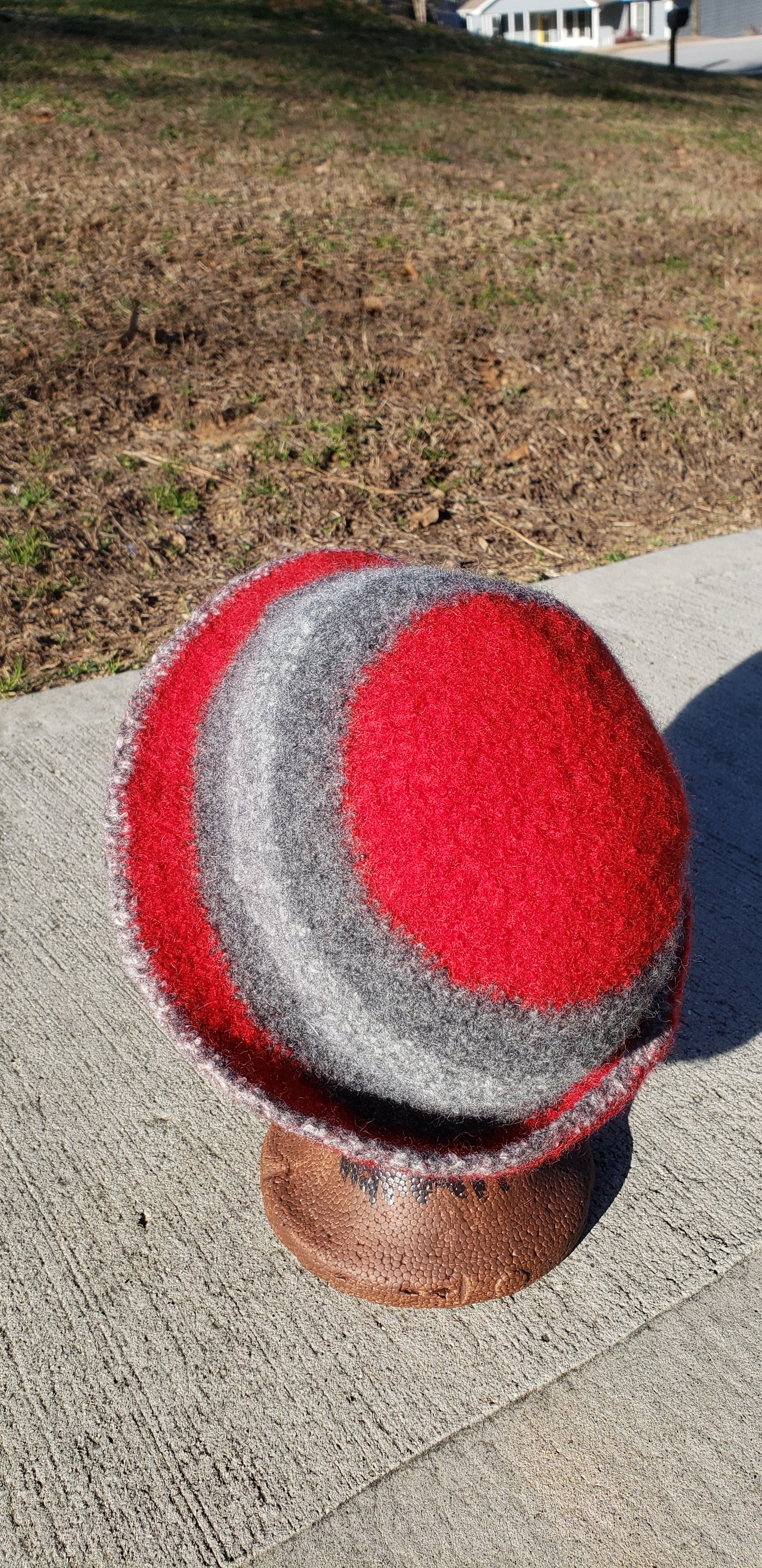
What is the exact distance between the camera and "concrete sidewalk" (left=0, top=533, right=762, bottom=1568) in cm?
152

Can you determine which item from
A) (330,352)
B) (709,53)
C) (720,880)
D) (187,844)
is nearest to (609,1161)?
(720,880)

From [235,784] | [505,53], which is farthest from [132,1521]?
[505,53]

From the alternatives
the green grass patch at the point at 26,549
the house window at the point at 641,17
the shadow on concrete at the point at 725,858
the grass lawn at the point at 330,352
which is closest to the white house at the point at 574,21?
the house window at the point at 641,17

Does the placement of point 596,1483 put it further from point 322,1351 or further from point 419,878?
point 419,878

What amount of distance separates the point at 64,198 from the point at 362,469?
302 centimetres

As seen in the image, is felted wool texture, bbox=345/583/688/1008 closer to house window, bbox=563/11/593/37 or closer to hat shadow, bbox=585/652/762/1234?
hat shadow, bbox=585/652/762/1234

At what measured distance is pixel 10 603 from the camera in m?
3.84

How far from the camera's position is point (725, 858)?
280cm

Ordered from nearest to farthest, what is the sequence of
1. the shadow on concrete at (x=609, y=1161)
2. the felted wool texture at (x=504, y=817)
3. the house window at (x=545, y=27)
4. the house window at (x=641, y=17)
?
the felted wool texture at (x=504, y=817) → the shadow on concrete at (x=609, y=1161) → the house window at (x=641, y=17) → the house window at (x=545, y=27)

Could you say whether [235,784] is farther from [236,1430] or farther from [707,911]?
[707,911]

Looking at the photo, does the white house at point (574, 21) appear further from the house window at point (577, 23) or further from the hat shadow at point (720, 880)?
the hat shadow at point (720, 880)

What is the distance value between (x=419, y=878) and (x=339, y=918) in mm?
98

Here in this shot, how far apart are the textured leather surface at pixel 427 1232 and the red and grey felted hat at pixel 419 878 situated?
353mm

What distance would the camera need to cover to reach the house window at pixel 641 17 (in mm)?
48969
